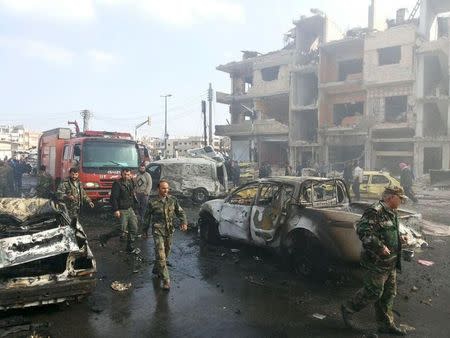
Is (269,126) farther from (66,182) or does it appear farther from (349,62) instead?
(66,182)

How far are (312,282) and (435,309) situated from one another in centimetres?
166

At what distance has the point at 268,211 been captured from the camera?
6.82m

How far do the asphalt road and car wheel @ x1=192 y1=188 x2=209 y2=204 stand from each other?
27.0 feet

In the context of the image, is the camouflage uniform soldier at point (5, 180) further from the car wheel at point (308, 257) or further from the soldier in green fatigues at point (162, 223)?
the car wheel at point (308, 257)

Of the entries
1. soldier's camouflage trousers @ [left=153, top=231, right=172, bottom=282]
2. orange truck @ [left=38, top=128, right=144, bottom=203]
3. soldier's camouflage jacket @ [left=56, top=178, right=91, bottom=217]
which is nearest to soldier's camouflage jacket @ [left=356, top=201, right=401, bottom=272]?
soldier's camouflage trousers @ [left=153, top=231, right=172, bottom=282]

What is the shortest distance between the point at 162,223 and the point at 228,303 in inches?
62.8

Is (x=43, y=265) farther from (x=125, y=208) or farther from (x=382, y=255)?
(x=382, y=255)

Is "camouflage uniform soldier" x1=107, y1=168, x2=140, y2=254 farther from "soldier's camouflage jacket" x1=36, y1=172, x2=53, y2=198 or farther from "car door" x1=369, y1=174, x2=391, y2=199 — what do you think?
"car door" x1=369, y1=174, x2=391, y2=199

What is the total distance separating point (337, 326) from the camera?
14.8ft

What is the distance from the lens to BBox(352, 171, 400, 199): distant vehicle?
697 inches

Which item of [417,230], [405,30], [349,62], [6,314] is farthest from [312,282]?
[349,62]

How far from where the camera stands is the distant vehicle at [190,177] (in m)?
15.8

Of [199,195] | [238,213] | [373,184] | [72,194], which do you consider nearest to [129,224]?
[72,194]

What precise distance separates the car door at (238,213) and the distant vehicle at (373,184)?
37.9 feet
